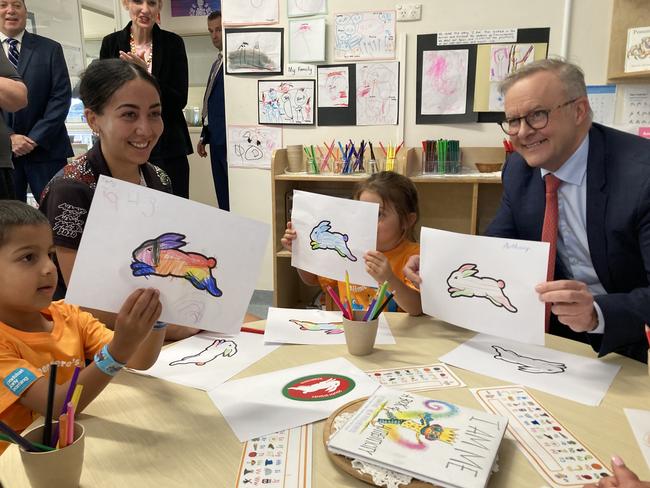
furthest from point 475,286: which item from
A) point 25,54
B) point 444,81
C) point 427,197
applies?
point 25,54

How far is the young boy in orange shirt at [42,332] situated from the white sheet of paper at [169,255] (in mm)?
38

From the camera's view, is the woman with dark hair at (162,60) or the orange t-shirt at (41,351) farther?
the woman with dark hair at (162,60)

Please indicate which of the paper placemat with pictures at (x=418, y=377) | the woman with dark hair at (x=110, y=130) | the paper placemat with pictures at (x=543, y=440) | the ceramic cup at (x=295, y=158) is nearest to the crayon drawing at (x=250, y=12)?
the ceramic cup at (x=295, y=158)

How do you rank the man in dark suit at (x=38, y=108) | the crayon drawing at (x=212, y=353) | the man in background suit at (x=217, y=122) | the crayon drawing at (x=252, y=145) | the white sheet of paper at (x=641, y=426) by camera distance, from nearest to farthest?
the white sheet of paper at (x=641, y=426), the crayon drawing at (x=212, y=353), the man in dark suit at (x=38, y=108), the crayon drawing at (x=252, y=145), the man in background suit at (x=217, y=122)

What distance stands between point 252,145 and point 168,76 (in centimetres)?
66

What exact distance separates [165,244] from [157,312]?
0.12m

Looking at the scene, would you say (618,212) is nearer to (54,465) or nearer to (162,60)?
(54,465)

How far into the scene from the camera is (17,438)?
23.9 inches

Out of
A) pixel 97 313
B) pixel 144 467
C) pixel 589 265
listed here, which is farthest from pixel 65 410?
pixel 589 265

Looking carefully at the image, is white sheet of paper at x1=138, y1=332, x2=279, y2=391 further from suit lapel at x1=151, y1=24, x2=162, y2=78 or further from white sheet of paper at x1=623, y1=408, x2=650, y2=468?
suit lapel at x1=151, y1=24, x2=162, y2=78

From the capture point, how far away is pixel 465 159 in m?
2.97

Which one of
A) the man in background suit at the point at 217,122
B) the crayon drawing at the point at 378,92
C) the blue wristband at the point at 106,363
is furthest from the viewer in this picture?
the man in background suit at the point at 217,122

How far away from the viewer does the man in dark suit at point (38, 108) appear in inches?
111

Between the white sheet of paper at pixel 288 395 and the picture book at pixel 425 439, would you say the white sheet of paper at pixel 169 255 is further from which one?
the picture book at pixel 425 439
